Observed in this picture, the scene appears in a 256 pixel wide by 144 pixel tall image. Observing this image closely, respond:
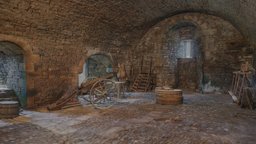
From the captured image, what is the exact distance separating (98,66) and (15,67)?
4695 mm

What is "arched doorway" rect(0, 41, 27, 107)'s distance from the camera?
255 inches

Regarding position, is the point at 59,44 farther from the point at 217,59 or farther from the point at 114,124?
the point at 217,59

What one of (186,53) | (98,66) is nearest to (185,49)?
(186,53)

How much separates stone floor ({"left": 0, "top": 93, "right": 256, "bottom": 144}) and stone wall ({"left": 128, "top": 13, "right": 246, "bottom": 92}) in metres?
3.65

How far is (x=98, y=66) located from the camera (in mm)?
11211

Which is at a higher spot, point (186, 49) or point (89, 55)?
point (186, 49)

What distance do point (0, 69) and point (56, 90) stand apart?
2.35 m

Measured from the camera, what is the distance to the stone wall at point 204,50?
956 centimetres

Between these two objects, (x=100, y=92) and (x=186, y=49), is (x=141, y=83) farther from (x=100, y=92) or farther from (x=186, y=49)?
(x=100, y=92)

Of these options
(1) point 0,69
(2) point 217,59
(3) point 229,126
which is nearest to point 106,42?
(1) point 0,69

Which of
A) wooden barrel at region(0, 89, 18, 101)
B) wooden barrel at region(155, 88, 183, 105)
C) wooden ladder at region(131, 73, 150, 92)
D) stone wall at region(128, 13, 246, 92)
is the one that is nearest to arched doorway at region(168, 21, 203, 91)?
stone wall at region(128, 13, 246, 92)

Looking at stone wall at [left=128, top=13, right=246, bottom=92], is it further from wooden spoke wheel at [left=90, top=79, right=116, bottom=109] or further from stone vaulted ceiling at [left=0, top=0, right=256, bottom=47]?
wooden spoke wheel at [left=90, top=79, right=116, bottom=109]

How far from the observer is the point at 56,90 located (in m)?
7.27

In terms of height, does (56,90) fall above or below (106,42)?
below
